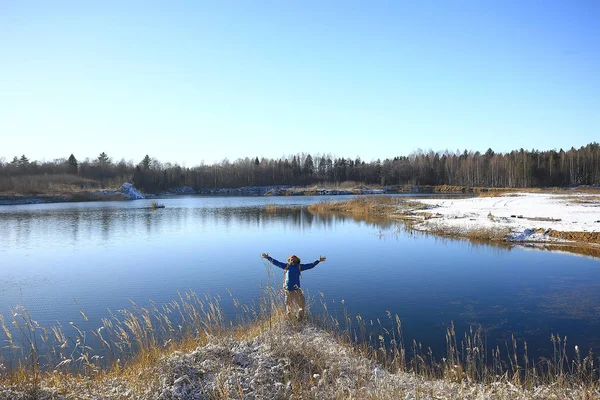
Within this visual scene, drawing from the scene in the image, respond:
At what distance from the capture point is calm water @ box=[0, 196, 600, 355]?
10.8 m

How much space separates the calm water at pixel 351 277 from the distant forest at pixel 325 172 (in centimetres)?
7195

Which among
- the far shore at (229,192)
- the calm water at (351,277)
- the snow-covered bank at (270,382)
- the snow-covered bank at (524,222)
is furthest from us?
the far shore at (229,192)

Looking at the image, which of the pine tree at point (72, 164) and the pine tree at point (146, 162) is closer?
the pine tree at point (72, 164)

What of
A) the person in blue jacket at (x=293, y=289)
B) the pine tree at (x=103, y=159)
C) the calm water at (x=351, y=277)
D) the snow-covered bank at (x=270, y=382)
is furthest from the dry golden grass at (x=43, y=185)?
the snow-covered bank at (x=270, y=382)

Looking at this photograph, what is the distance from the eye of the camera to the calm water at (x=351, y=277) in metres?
10.8

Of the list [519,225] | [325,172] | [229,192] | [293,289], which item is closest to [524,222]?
[519,225]

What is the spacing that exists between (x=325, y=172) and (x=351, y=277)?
12006 cm

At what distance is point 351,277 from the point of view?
50.3 ft

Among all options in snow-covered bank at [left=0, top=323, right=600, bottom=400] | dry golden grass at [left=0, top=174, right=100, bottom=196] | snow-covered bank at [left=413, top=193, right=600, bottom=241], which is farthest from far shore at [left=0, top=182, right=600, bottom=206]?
snow-covered bank at [left=0, top=323, right=600, bottom=400]

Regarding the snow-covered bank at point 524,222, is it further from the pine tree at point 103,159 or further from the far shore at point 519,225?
the pine tree at point 103,159

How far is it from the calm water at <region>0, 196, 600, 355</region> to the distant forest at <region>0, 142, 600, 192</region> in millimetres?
71954

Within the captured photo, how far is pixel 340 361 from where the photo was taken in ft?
23.2

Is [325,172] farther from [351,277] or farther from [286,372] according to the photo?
[286,372]

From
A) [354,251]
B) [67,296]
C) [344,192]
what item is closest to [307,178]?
[344,192]
